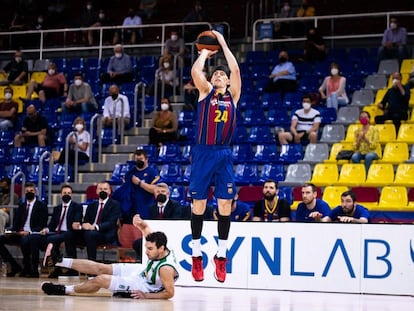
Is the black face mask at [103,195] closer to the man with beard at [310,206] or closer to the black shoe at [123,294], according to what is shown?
the man with beard at [310,206]

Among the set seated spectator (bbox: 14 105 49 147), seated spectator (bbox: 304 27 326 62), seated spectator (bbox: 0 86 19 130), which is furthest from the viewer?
seated spectator (bbox: 0 86 19 130)

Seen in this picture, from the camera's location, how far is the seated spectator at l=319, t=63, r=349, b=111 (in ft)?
72.0

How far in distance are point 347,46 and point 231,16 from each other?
4240 mm

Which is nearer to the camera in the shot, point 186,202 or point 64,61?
point 186,202

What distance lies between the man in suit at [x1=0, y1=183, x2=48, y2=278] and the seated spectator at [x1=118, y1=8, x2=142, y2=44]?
29.0 ft

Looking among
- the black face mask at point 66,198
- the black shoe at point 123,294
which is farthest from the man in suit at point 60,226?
the black shoe at point 123,294

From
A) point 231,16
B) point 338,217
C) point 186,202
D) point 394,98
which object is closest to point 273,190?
point 338,217

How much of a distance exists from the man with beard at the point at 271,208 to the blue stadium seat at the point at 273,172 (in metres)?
3.61

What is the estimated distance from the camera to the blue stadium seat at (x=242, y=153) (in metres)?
21.3

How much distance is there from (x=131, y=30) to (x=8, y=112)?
4527 mm

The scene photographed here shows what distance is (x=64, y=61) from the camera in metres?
27.3

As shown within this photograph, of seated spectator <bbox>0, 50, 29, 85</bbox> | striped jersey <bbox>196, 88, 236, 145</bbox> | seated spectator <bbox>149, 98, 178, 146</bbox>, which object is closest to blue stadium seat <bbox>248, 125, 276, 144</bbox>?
seated spectator <bbox>149, 98, 178, 146</bbox>

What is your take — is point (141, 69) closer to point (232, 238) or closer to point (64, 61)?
point (64, 61)

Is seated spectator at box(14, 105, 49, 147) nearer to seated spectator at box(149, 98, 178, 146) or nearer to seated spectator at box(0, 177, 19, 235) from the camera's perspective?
seated spectator at box(0, 177, 19, 235)
